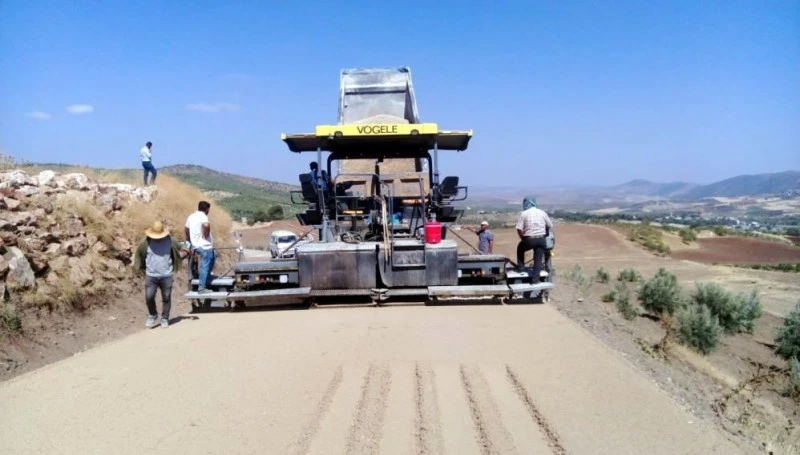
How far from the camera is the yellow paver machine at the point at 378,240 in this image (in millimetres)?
9805

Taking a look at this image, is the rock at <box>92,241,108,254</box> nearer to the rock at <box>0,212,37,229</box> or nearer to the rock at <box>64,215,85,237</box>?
the rock at <box>64,215,85,237</box>

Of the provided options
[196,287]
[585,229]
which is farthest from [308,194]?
[585,229]

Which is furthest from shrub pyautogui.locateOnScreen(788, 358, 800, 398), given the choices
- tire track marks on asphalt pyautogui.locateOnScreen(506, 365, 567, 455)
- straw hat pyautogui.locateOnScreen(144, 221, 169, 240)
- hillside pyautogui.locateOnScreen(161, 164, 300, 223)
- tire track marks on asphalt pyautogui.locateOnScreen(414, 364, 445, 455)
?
hillside pyautogui.locateOnScreen(161, 164, 300, 223)

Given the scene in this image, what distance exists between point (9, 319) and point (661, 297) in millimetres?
17229

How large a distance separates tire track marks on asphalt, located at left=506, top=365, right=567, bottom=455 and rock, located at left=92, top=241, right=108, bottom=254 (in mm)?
8473

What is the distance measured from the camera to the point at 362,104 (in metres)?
13.8

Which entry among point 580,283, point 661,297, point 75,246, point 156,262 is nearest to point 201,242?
point 156,262

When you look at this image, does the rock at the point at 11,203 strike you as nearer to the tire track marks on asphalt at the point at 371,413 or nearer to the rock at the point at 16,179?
the rock at the point at 16,179

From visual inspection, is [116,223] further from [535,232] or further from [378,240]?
[535,232]

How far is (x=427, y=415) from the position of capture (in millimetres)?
4953

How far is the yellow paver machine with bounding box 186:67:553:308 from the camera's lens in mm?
9805

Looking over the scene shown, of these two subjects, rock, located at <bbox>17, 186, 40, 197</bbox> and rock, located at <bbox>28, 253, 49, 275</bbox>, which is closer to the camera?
rock, located at <bbox>28, 253, 49, 275</bbox>

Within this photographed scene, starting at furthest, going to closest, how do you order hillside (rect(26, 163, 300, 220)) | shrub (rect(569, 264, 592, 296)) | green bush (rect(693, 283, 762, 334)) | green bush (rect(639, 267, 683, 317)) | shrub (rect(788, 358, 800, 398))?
1. shrub (rect(569, 264, 592, 296))
2. green bush (rect(639, 267, 683, 317))
3. green bush (rect(693, 283, 762, 334))
4. hillside (rect(26, 163, 300, 220))
5. shrub (rect(788, 358, 800, 398))

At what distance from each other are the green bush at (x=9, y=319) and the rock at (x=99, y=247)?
312 cm
